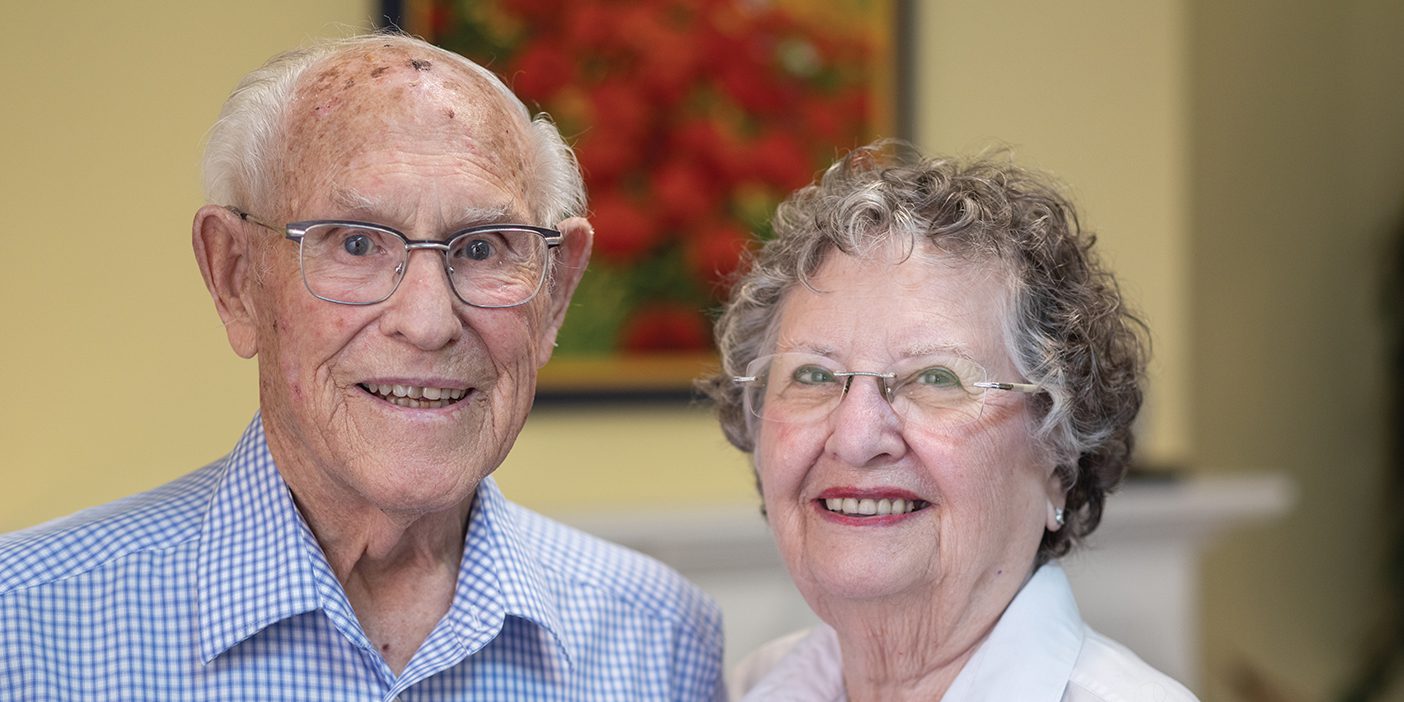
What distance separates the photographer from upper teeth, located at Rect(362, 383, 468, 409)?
136cm

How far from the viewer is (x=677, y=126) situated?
3.19 metres

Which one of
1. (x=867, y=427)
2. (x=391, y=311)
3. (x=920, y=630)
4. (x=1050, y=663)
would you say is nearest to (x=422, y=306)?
(x=391, y=311)

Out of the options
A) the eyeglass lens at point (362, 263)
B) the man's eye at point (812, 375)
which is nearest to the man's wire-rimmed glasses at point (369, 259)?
the eyeglass lens at point (362, 263)

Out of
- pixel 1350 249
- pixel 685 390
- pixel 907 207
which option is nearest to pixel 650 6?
pixel 685 390

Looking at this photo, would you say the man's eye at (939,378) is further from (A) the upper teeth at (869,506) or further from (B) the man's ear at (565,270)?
(B) the man's ear at (565,270)

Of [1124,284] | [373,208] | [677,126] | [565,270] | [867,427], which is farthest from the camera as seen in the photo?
[1124,284]

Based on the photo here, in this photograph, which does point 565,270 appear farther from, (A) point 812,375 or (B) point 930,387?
(B) point 930,387

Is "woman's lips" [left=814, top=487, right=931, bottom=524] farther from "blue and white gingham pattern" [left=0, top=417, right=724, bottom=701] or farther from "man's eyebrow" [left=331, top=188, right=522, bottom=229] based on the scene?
"man's eyebrow" [left=331, top=188, right=522, bottom=229]

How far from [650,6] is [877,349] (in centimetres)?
188

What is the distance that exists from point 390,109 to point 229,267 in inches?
10.3

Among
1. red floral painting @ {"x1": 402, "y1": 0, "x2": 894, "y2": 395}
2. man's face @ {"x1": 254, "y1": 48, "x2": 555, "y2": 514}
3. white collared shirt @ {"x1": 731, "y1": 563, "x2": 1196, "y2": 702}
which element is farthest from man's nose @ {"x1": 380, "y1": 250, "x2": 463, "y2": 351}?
red floral painting @ {"x1": 402, "y1": 0, "x2": 894, "y2": 395}

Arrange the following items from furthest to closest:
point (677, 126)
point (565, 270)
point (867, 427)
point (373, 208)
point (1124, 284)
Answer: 1. point (1124, 284)
2. point (677, 126)
3. point (565, 270)
4. point (867, 427)
5. point (373, 208)

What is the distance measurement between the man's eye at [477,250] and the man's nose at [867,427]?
0.41 meters

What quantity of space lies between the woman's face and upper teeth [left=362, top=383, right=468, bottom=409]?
0.38m
